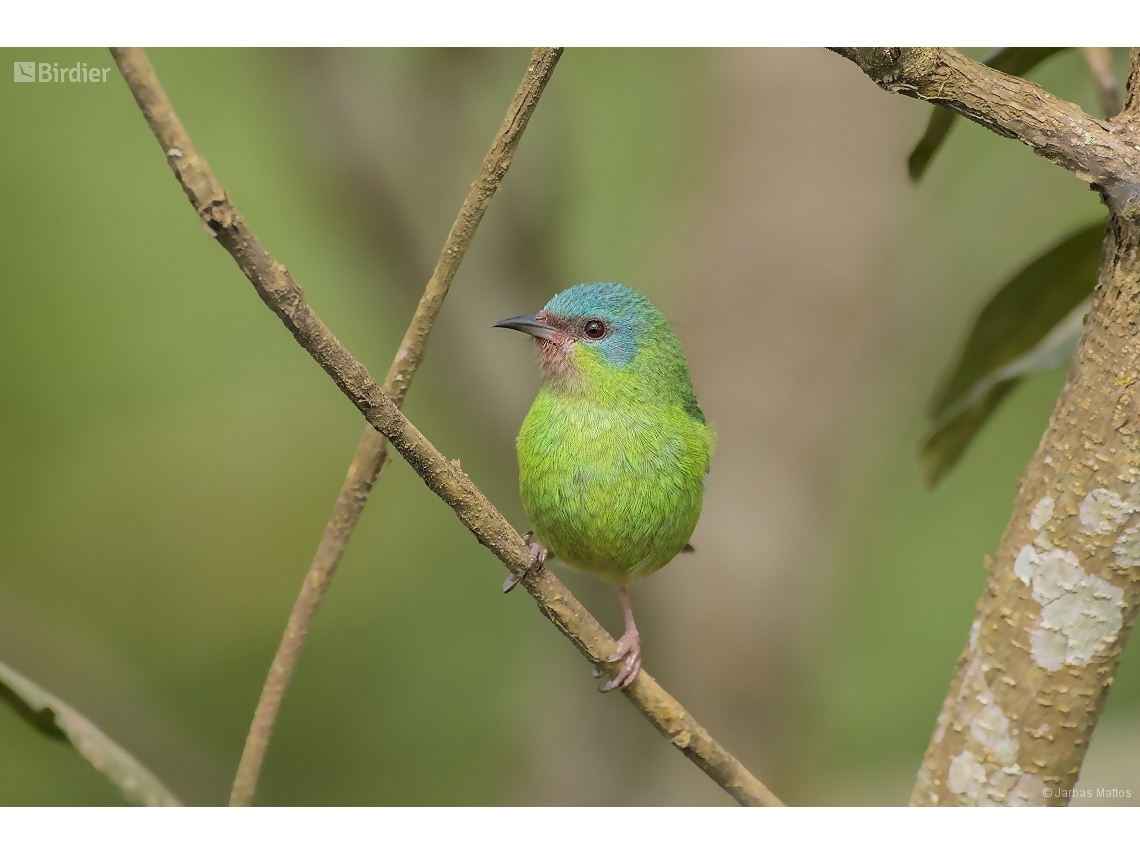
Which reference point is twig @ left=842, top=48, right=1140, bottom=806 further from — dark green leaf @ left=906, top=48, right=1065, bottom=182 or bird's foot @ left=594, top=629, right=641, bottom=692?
bird's foot @ left=594, top=629, right=641, bottom=692

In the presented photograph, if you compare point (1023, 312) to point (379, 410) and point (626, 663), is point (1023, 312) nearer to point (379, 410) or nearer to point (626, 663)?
point (626, 663)

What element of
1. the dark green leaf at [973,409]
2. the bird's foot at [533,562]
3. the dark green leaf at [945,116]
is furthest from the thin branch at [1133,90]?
the bird's foot at [533,562]

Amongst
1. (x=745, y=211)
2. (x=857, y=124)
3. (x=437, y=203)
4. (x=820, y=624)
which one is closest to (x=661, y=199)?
(x=745, y=211)

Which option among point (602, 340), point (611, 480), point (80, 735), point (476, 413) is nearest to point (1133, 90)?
point (602, 340)

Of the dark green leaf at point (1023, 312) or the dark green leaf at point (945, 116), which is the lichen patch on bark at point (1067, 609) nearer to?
the dark green leaf at point (1023, 312)

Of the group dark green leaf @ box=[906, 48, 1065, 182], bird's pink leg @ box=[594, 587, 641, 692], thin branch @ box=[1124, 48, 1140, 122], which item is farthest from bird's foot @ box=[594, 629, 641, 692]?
thin branch @ box=[1124, 48, 1140, 122]
